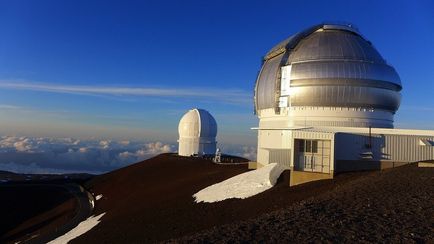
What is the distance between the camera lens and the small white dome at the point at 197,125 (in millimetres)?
49188

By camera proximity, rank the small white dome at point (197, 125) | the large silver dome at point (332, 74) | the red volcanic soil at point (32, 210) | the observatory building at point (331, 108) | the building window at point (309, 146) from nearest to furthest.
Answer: the building window at point (309, 146) → the observatory building at point (331, 108) → the red volcanic soil at point (32, 210) → the large silver dome at point (332, 74) → the small white dome at point (197, 125)

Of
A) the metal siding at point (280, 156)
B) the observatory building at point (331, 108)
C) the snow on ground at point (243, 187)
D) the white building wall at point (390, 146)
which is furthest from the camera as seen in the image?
the metal siding at point (280, 156)

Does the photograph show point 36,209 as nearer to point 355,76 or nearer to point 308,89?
point 308,89

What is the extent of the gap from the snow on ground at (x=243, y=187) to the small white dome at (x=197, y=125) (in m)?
25.0

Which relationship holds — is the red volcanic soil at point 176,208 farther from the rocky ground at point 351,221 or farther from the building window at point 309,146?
the rocky ground at point 351,221

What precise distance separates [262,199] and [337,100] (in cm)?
1162

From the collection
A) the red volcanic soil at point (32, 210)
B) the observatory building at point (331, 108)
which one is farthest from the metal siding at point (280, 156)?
the red volcanic soil at point (32, 210)

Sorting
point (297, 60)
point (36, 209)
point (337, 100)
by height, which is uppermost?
point (297, 60)

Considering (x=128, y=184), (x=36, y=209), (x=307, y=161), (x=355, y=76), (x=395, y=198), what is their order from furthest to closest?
(x=128, y=184)
(x=36, y=209)
(x=355, y=76)
(x=307, y=161)
(x=395, y=198)

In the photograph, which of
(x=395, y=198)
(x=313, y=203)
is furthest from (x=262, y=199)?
(x=395, y=198)

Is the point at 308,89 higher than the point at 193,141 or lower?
higher

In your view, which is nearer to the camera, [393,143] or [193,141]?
[393,143]

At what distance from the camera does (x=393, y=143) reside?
2395 centimetres

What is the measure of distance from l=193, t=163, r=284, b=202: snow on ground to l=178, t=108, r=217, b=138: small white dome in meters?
25.0
